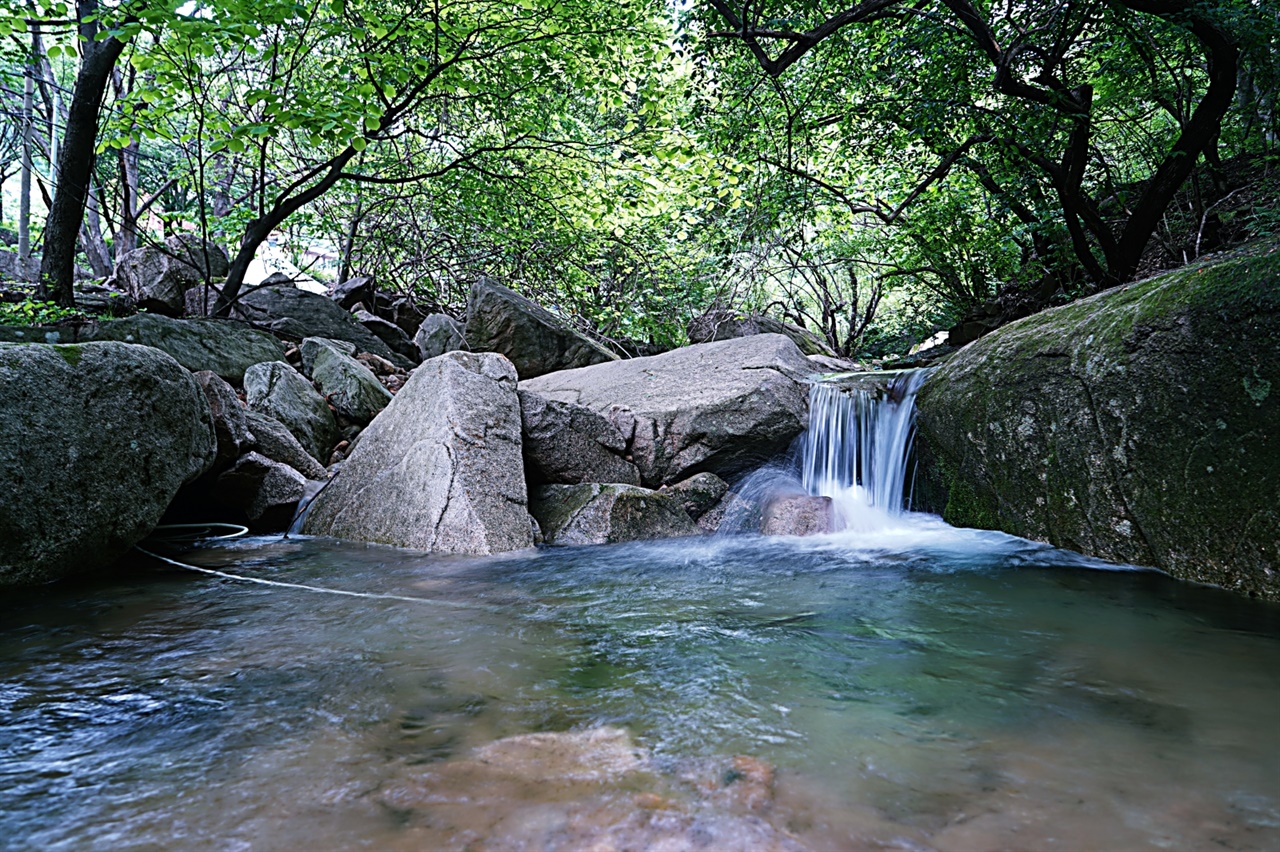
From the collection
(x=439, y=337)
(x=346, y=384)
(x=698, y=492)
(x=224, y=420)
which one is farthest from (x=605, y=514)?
(x=439, y=337)

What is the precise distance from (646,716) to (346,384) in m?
7.10

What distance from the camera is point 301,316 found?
413 inches

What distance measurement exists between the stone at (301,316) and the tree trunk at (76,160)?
212 centimetres

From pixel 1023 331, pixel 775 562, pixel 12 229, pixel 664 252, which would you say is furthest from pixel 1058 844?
pixel 12 229

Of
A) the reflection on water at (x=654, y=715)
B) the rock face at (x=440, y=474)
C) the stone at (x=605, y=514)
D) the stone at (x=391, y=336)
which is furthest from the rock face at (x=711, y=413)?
the stone at (x=391, y=336)

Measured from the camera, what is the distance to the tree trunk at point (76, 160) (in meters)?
7.68

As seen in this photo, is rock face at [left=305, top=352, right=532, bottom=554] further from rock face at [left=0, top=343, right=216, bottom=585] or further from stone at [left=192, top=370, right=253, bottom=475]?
rock face at [left=0, top=343, right=216, bottom=585]

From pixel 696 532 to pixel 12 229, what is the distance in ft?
87.4

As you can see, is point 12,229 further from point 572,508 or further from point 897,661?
point 897,661

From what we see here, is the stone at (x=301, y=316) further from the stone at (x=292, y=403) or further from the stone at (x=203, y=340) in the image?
the stone at (x=292, y=403)

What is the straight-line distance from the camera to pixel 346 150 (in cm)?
809

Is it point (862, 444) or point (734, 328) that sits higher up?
point (734, 328)

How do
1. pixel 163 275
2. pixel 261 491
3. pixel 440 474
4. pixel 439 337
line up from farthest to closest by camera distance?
pixel 439 337 → pixel 163 275 → pixel 261 491 → pixel 440 474

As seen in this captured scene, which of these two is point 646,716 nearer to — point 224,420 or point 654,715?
point 654,715
